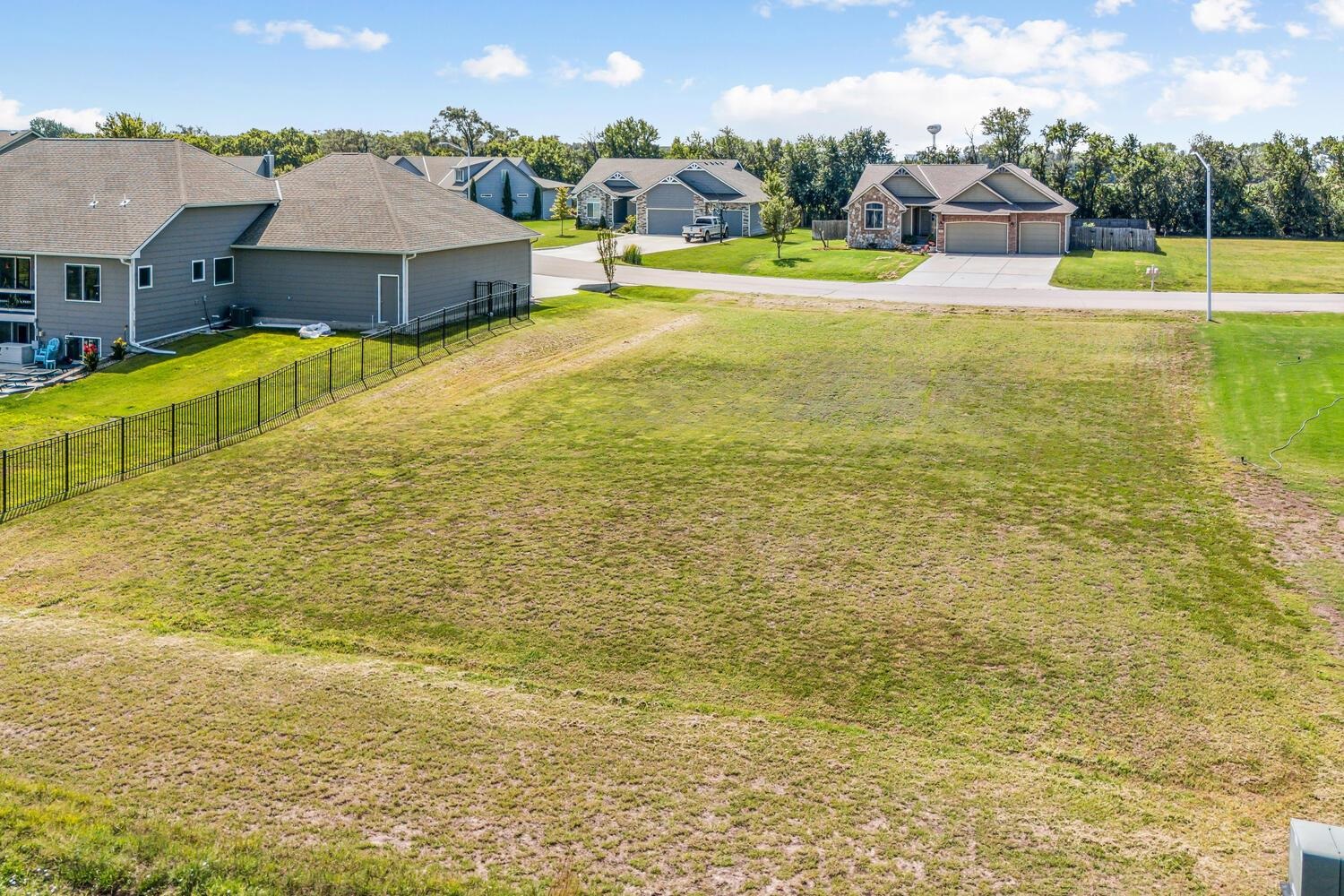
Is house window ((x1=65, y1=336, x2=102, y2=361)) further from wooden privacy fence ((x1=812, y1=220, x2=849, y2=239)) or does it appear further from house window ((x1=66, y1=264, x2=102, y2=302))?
wooden privacy fence ((x1=812, y1=220, x2=849, y2=239))

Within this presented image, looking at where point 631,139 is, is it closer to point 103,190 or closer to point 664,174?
point 664,174

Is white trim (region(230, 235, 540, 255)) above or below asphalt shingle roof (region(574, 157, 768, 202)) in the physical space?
below

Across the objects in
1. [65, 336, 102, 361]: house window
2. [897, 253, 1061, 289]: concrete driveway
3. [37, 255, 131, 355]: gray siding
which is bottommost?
[65, 336, 102, 361]: house window

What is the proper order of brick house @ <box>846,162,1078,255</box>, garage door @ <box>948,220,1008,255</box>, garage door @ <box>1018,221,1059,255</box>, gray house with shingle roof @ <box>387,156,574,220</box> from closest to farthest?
garage door @ <box>1018,221,1059,255</box> → brick house @ <box>846,162,1078,255</box> → garage door @ <box>948,220,1008,255</box> → gray house with shingle roof @ <box>387,156,574,220</box>

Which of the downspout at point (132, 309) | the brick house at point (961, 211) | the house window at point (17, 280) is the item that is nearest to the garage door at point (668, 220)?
the brick house at point (961, 211)

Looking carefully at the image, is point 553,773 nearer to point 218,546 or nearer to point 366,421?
point 218,546

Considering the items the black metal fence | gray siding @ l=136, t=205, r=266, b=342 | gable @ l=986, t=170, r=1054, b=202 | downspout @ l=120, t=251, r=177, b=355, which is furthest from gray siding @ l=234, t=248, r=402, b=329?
gable @ l=986, t=170, r=1054, b=202
